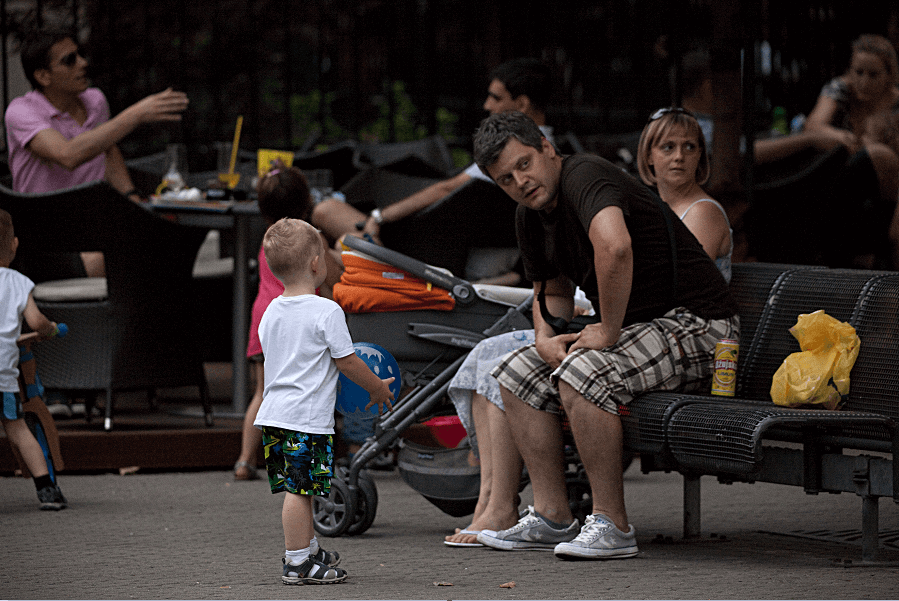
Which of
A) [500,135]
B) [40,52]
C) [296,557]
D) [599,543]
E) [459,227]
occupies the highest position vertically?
[40,52]

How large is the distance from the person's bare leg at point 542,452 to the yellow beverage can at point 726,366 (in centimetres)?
58

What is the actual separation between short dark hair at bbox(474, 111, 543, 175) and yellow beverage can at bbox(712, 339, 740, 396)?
94 centimetres

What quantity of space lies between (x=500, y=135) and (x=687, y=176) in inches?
35.9

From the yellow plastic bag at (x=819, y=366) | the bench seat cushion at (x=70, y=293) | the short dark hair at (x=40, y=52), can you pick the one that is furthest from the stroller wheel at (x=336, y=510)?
the short dark hair at (x=40, y=52)

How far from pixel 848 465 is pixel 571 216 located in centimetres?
125

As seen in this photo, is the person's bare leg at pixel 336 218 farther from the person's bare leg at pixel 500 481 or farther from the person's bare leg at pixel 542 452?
the person's bare leg at pixel 542 452

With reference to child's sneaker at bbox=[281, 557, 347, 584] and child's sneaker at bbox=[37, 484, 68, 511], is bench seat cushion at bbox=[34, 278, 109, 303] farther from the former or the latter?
child's sneaker at bbox=[281, 557, 347, 584]

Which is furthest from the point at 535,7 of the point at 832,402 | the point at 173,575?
the point at 173,575

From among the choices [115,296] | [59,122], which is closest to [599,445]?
[115,296]

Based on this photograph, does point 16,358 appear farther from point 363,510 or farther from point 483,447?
point 483,447

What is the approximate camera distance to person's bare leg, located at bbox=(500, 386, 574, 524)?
4742 millimetres

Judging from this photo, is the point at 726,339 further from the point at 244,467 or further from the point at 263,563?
the point at 244,467

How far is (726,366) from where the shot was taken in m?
4.72

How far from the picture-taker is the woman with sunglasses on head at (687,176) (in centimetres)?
514
